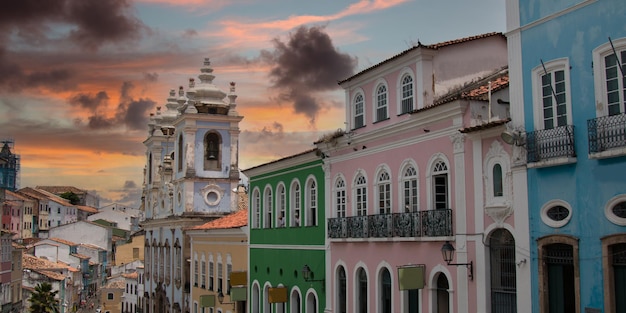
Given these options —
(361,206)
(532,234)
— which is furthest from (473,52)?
(532,234)

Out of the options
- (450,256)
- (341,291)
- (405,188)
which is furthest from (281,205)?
(450,256)

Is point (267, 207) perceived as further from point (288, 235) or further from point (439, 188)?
point (439, 188)

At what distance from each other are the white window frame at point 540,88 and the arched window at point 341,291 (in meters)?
10.1

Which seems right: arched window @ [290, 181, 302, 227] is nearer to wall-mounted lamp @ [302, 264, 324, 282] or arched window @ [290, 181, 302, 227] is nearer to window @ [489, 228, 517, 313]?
wall-mounted lamp @ [302, 264, 324, 282]

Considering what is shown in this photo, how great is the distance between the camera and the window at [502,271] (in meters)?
17.3

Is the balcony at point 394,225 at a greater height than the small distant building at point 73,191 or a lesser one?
lesser

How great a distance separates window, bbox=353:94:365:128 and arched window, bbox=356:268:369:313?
162 inches

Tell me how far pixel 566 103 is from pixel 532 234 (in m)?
2.66

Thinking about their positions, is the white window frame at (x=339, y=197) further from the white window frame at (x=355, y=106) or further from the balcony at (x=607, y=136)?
the balcony at (x=607, y=136)

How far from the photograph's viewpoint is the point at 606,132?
14.4 meters

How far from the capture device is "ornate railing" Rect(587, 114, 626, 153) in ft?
46.4

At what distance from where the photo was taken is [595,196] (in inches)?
582

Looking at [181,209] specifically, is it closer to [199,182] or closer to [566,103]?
[199,182]

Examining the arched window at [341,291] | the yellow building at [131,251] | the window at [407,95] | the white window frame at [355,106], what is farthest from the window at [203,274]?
the yellow building at [131,251]
